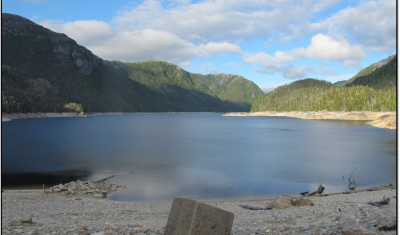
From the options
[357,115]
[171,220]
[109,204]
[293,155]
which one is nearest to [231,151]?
[293,155]

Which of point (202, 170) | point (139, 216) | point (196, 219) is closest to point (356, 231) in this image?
point (196, 219)

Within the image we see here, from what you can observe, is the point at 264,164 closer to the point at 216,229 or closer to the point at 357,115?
the point at 216,229

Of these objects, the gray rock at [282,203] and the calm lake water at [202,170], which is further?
the calm lake water at [202,170]

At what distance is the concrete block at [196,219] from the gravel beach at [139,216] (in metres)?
2.26

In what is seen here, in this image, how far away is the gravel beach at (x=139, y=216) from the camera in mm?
10000

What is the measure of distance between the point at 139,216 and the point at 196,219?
815 centimetres

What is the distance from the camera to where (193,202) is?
729 centimetres

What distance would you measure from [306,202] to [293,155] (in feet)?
94.4

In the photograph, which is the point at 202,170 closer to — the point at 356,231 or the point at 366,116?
the point at 356,231

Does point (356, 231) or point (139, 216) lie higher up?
point (356, 231)

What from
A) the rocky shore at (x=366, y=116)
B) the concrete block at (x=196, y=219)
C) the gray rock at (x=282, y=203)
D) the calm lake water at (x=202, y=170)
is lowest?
the calm lake water at (x=202, y=170)

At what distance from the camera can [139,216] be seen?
1464 cm

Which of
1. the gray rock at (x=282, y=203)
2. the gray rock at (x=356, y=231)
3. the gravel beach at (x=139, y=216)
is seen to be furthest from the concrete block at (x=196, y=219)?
the gray rock at (x=282, y=203)

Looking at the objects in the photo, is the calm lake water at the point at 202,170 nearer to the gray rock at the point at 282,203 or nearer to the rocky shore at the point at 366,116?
the gray rock at the point at 282,203
